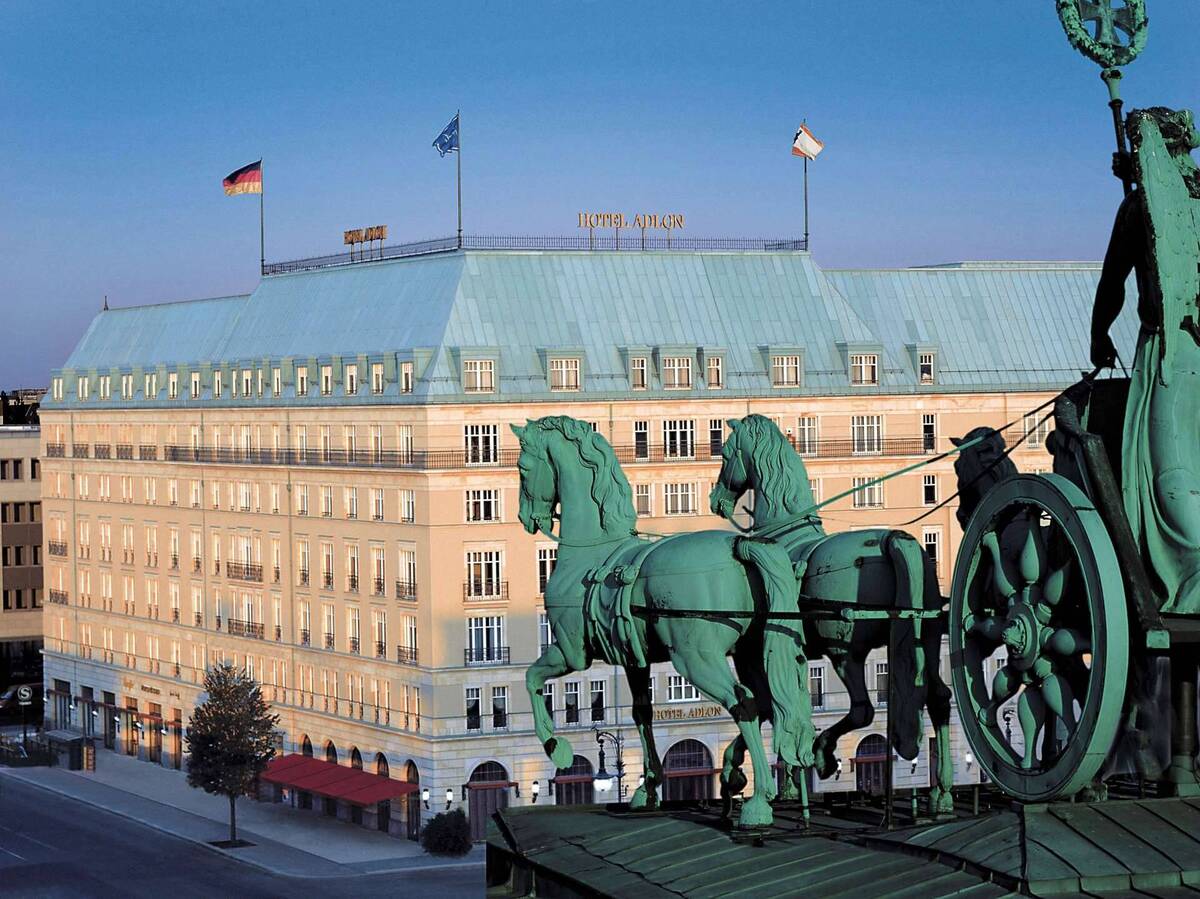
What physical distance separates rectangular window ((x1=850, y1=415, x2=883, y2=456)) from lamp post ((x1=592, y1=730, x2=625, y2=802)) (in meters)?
17.7

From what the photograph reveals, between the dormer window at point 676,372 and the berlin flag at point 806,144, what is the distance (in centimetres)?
1198

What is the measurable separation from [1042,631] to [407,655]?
78506 mm

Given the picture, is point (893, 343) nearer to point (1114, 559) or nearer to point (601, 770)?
point (601, 770)

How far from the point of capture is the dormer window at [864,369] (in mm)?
125375

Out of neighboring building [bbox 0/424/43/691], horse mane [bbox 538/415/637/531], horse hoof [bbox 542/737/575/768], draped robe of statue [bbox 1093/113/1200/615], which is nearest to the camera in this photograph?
draped robe of statue [bbox 1093/113/1200/615]

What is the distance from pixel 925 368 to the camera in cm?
12781

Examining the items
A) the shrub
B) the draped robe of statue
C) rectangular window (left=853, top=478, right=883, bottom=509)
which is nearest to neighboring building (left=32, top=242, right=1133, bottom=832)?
rectangular window (left=853, top=478, right=883, bottom=509)

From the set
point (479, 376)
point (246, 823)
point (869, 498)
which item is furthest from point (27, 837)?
point (869, 498)

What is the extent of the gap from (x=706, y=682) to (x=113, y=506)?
102211mm

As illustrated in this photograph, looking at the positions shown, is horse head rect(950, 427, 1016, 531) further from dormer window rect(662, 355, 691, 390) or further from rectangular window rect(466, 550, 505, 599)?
dormer window rect(662, 355, 691, 390)

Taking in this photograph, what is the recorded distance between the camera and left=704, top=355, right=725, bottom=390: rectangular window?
121875mm

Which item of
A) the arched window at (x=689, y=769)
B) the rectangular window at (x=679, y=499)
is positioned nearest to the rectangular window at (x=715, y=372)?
the rectangular window at (x=679, y=499)

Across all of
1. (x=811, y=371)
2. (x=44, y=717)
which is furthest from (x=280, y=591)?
(x=44, y=717)

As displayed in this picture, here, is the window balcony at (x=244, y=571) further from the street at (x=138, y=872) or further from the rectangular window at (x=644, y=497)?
the rectangular window at (x=644, y=497)
